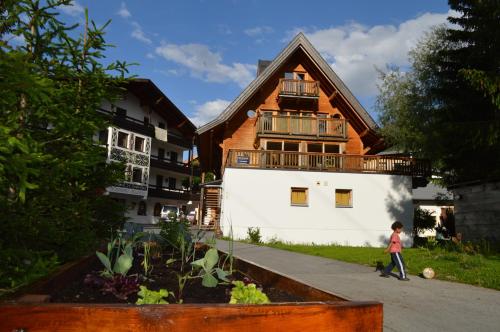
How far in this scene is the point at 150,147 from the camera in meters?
44.3

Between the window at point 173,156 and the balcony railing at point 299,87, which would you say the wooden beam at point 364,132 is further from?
the window at point 173,156

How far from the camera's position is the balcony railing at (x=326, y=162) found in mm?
21859

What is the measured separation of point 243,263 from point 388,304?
3.00 meters

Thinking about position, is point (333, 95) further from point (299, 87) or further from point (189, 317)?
point (189, 317)

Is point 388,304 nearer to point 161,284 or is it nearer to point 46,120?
point 161,284

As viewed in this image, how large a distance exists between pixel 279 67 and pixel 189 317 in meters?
23.7

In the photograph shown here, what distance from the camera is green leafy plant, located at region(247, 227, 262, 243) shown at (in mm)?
19953

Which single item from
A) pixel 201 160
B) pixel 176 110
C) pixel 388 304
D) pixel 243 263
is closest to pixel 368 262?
pixel 388 304

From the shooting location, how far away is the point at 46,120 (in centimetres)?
429

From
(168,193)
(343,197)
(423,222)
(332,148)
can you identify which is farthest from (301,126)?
(168,193)

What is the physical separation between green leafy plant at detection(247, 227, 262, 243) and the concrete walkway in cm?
896

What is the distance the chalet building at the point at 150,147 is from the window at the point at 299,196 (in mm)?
20454

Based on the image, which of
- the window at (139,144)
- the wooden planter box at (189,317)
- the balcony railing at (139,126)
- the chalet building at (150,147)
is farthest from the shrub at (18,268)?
the window at (139,144)

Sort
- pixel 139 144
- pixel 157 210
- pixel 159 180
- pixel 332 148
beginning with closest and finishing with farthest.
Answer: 1. pixel 332 148
2. pixel 139 144
3. pixel 157 210
4. pixel 159 180
